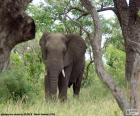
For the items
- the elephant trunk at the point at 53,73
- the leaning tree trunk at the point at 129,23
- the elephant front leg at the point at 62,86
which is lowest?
the elephant front leg at the point at 62,86

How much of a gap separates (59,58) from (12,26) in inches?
241

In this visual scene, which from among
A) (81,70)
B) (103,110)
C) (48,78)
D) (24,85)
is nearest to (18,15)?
(103,110)

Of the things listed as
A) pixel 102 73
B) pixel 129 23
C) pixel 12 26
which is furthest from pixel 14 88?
pixel 102 73

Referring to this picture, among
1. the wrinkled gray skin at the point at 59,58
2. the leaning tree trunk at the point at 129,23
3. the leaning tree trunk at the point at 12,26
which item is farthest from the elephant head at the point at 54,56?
the leaning tree trunk at the point at 12,26

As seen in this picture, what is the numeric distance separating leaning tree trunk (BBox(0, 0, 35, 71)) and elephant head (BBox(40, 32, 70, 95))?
531cm

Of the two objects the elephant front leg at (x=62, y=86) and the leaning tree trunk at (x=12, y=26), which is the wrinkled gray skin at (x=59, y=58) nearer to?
the elephant front leg at (x=62, y=86)

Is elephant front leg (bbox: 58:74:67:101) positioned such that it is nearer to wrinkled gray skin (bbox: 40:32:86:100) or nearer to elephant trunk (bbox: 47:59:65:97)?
wrinkled gray skin (bbox: 40:32:86:100)

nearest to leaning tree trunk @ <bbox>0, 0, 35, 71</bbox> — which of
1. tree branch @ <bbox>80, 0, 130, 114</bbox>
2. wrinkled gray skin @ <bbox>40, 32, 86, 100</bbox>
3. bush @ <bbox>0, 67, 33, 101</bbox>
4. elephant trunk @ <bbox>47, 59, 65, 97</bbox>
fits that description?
tree branch @ <bbox>80, 0, 130, 114</bbox>

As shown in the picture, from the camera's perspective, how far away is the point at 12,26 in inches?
290

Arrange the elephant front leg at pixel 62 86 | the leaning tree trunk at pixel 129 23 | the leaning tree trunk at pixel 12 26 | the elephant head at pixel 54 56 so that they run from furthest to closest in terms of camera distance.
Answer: the leaning tree trunk at pixel 129 23, the elephant front leg at pixel 62 86, the elephant head at pixel 54 56, the leaning tree trunk at pixel 12 26

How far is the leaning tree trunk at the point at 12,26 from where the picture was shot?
7.20 m

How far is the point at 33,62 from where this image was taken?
67.8ft

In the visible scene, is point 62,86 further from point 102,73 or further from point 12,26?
point 102,73

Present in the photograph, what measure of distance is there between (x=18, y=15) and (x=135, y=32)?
6.99 m
